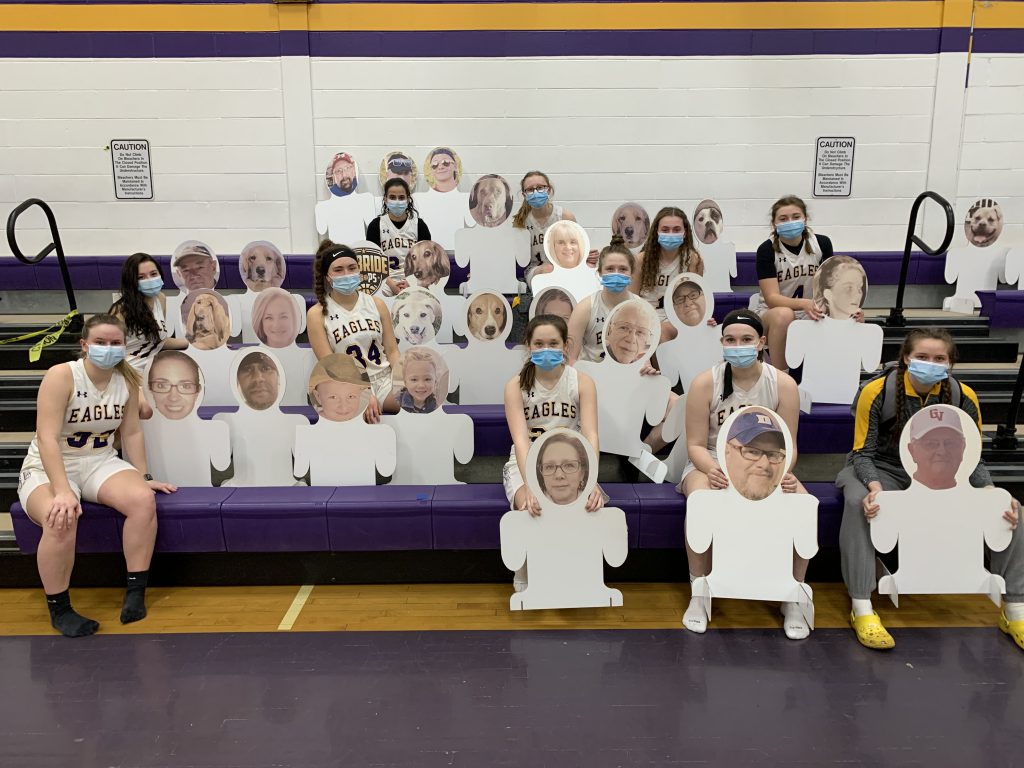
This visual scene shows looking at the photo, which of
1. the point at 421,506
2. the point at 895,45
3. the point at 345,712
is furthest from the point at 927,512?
the point at 895,45

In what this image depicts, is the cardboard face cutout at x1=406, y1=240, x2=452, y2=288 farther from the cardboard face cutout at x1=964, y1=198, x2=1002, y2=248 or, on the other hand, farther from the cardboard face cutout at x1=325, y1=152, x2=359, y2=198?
the cardboard face cutout at x1=964, y1=198, x2=1002, y2=248

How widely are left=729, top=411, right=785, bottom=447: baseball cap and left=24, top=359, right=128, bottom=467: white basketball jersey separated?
2.46 meters

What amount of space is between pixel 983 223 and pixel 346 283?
4263mm

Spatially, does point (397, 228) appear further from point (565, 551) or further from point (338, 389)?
point (565, 551)

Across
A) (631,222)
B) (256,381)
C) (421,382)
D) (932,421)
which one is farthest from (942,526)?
(631,222)

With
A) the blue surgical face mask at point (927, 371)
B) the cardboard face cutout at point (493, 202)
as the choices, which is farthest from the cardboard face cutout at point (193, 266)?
the blue surgical face mask at point (927, 371)

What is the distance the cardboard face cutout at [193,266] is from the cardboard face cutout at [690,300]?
2570 mm

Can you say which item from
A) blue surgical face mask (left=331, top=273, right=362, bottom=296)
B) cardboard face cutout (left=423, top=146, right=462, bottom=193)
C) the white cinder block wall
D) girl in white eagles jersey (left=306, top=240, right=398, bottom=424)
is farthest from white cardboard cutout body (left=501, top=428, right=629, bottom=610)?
the white cinder block wall

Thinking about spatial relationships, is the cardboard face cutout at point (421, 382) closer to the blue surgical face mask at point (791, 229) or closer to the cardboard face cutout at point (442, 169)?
the blue surgical face mask at point (791, 229)

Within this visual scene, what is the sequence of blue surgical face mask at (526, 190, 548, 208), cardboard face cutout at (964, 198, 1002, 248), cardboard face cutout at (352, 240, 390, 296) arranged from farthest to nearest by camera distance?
cardboard face cutout at (964, 198, 1002, 248) < blue surgical face mask at (526, 190, 548, 208) < cardboard face cutout at (352, 240, 390, 296)

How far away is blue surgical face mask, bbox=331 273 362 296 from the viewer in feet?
12.2

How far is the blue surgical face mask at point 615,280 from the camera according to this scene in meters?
3.71

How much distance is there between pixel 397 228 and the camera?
16.6ft

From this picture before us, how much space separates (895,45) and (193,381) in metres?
5.98
